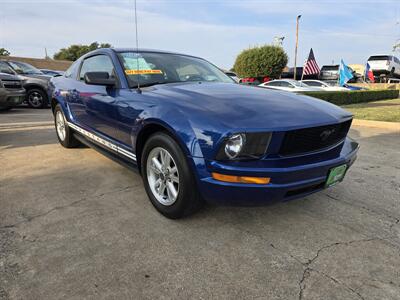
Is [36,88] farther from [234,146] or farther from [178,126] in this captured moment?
[234,146]

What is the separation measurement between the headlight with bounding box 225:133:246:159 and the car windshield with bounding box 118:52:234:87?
1.38 meters

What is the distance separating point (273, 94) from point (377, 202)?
5.16 feet

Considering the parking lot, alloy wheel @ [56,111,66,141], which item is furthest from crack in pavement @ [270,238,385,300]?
alloy wheel @ [56,111,66,141]

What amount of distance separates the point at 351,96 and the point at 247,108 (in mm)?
13975

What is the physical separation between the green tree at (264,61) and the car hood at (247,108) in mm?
25944

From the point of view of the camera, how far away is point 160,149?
2.79 meters

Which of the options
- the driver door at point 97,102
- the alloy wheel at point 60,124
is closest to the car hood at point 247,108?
the driver door at point 97,102

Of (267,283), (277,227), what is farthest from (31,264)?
(277,227)

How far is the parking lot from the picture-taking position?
201 cm

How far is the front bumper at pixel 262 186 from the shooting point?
7.37 feet

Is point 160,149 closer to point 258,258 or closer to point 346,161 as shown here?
point 258,258

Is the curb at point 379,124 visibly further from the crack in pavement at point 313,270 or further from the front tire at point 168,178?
the front tire at point 168,178

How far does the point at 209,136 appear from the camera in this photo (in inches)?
90.0

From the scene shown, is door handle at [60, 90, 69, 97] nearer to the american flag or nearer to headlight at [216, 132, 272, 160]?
headlight at [216, 132, 272, 160]
